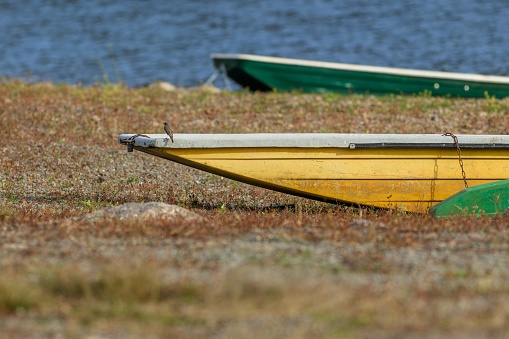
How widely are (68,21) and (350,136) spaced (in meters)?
30.6

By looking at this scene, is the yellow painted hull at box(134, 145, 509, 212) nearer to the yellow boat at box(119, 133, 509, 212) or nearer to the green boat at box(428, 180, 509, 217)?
the yellow boat at box(119, 133, 509, 212)

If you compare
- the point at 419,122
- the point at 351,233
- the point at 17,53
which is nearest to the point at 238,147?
the point at 351,233

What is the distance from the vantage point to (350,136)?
10.4 meters

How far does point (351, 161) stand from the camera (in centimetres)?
1046

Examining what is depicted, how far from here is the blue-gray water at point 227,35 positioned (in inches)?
1121

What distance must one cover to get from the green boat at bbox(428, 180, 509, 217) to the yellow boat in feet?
1.88

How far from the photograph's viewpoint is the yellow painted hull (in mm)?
10250

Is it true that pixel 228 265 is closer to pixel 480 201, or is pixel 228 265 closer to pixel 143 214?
pixel 143 214

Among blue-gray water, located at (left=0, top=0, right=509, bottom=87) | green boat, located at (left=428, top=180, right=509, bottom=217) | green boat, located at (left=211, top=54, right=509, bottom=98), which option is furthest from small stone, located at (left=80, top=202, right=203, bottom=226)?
blue-gray water, located at (left=0, top=0, right=509, bottom=87)

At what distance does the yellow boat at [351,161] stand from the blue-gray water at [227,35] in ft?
50.8

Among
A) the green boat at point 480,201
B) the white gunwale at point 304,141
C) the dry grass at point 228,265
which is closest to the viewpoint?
the dry grass at point 228,265

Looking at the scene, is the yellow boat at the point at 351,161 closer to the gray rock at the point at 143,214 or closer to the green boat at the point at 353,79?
the gray rock at the point at 143,214

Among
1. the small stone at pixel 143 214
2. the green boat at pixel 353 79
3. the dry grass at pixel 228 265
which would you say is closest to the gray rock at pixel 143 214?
the small stone at pixel 143 214

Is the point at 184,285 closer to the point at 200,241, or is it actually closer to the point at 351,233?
the point at 200,241
